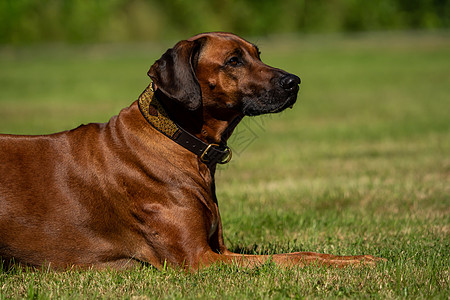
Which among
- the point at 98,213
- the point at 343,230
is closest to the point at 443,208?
the point at 343,230

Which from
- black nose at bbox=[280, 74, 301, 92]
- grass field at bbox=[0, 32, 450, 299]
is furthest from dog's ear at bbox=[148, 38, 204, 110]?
grass field at bbox=[0, 32, 450, 299]

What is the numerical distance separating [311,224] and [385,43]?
1805 inches

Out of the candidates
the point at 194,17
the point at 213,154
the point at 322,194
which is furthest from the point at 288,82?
the point at 194,17

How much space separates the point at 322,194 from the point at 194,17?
59.9m

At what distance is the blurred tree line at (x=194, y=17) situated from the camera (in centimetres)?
6003

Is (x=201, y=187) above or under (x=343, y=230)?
above

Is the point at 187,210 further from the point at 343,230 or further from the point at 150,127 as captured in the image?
the point at 343,230

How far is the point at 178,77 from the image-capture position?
4035 millimetres

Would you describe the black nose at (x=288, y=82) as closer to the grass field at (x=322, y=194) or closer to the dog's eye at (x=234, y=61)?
the dog's eye at (x=234, y=61)

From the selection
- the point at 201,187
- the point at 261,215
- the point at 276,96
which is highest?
the point at 276,96

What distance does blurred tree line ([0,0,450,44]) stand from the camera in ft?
197

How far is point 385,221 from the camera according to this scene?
5.78 metres

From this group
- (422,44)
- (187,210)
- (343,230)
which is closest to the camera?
(187,210)

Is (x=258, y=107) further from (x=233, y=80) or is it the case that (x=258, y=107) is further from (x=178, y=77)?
(x=178, y=77)
